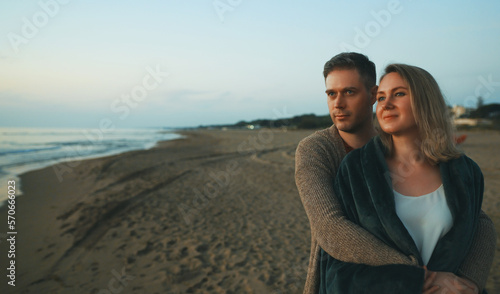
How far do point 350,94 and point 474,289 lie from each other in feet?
3.73

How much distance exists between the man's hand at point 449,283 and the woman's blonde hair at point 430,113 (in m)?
0.54

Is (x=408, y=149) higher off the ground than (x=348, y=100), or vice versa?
(x=348, y=100)

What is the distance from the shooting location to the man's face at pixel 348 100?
179cm

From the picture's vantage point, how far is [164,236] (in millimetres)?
5371

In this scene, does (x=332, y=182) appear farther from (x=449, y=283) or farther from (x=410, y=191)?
(x=449, y=283)

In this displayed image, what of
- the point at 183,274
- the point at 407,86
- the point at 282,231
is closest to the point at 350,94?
the point at 407,86

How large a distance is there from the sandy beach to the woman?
267 cm

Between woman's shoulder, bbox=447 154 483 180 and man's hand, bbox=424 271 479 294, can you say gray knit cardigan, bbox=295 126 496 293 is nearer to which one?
man's hand, bbox=424 271 479 294

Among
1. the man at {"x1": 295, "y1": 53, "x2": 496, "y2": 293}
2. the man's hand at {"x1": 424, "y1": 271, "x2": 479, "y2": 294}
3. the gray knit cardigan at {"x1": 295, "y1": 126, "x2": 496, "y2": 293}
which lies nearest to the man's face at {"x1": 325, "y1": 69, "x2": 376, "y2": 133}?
the man at {"x1": 295, "y1": 53, "x2": 496, "y2": 293}

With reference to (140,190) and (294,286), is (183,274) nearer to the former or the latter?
(294,286)

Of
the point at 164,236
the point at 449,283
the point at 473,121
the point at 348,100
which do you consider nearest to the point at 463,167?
the point at 449,283

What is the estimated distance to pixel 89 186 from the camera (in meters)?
9.49

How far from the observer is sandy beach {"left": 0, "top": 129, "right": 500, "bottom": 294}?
3922 millimetres

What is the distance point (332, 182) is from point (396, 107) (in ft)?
1.69
